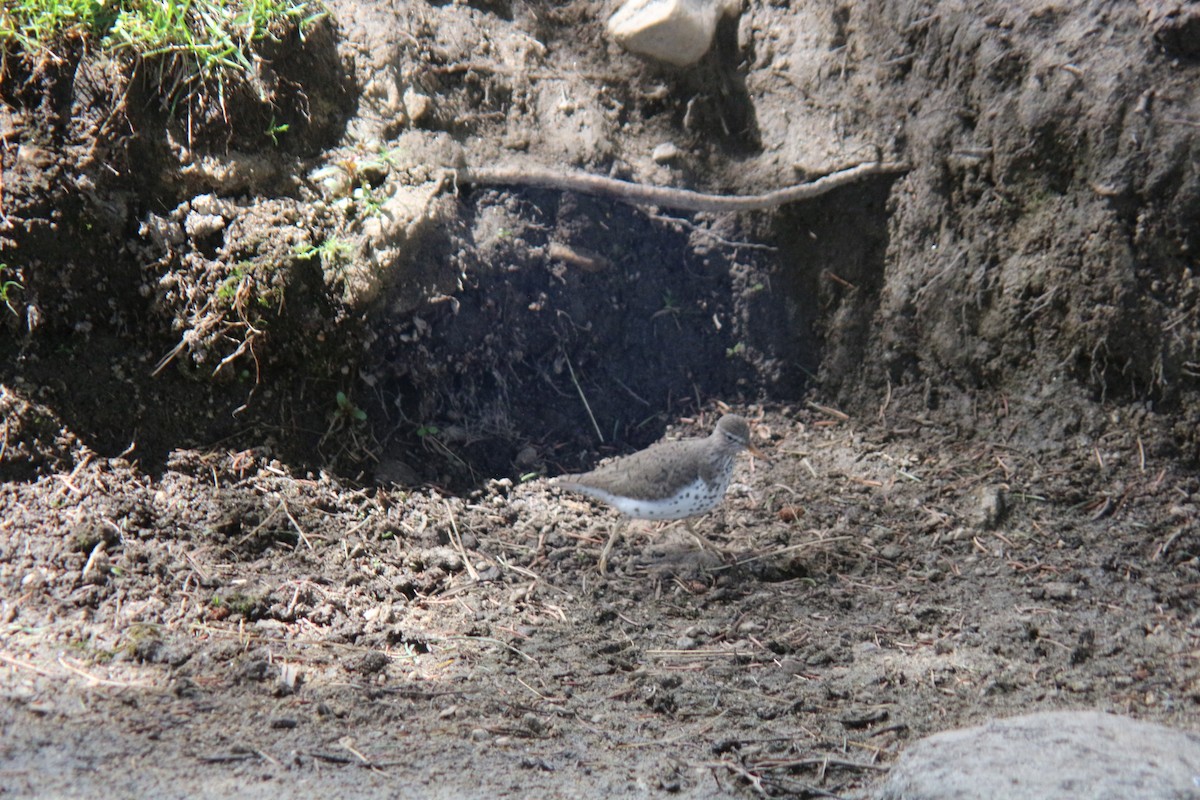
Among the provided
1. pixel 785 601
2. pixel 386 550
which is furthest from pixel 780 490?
pixel 386 550

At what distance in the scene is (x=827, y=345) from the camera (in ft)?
21.2

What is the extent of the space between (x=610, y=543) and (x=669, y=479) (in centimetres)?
52

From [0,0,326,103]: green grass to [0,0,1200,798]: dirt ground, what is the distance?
157mm

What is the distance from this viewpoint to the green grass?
5.00 meters

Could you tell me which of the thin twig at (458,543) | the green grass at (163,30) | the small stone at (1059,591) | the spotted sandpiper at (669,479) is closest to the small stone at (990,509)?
the small stone at (1059,591)

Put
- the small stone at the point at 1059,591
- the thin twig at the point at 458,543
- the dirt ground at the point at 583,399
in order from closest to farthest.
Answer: the dirt ground at the point at 583,399, the small stone at the point at 1059,591, the thin twig at the point at 458,543

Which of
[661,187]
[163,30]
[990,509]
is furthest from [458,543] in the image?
[163,30]

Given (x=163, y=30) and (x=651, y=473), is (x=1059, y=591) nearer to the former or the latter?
(x=651, y=473)

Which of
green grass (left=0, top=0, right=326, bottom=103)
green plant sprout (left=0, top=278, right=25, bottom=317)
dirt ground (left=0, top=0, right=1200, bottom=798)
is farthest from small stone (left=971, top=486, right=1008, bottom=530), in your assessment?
green plant sprout (left=0, top=278, right=25, bottom=317)

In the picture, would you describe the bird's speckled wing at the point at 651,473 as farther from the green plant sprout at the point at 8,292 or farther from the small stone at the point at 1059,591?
the green plant sprout at the point at 8,292

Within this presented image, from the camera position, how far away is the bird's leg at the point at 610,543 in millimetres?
5236

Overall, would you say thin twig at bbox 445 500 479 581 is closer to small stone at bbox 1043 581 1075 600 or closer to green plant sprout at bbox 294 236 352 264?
green plant sprout at bbox 294 236 352 264

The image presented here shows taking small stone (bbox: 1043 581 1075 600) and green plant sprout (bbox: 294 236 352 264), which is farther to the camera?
green plant sprout (bbox: 294 236 352 264)

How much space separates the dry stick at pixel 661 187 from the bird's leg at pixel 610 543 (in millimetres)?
2295
